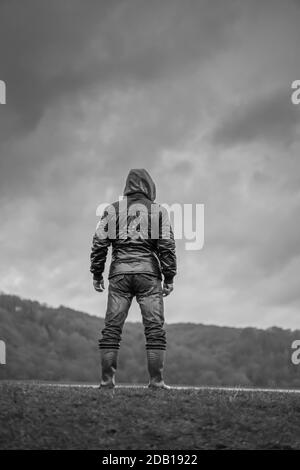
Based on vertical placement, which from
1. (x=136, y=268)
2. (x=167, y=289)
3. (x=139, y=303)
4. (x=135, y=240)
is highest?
(x=135, y=240)

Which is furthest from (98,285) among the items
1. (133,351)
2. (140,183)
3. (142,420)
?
(133,351)

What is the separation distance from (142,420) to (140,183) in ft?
14.8

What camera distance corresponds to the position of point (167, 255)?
953 cm

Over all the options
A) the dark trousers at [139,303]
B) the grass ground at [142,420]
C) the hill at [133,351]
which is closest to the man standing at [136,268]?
the dark trousers at [139,303]

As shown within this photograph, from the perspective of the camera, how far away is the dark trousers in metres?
9.16

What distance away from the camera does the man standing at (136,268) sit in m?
9.11

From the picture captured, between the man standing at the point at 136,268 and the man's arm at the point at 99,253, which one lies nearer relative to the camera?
the man standing at the point at 136,268

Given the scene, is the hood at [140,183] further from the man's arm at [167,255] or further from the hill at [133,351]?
the hill at [133,351]

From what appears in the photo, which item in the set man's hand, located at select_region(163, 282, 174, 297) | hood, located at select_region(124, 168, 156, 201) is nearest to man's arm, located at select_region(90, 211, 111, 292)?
hood, located at select_region(124, 168, 156, 201)

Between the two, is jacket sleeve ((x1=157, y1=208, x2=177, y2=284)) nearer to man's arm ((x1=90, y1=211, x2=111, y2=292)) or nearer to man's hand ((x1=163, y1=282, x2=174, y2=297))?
man's hand ((x1=163, y1=282, x2=174, y2=297))

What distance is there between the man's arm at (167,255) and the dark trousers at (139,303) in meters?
0.17

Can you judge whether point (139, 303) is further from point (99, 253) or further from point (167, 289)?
point (99, 253)

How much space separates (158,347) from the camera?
907cm

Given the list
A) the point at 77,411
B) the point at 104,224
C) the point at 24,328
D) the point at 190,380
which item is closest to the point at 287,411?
the point at 77,411
